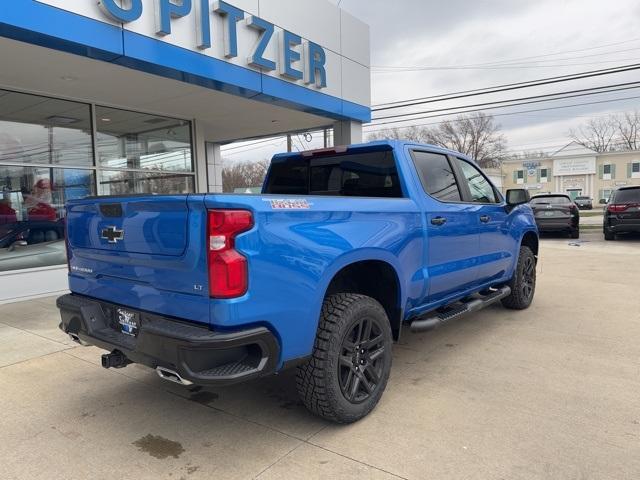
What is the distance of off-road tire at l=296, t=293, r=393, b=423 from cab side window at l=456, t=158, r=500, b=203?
221cm

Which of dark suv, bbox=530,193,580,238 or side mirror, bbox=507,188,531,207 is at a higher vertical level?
side mirror, bbox=507,188,531,207

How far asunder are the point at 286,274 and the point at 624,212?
47.6 ft

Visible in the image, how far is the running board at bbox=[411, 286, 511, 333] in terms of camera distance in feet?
13.2

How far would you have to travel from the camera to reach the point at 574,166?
62.2 meters

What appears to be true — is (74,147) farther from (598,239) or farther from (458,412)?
(598,239)

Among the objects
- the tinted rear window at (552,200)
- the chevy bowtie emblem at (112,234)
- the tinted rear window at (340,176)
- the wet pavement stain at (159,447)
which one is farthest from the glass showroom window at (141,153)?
the tinted rear window at (552,200)

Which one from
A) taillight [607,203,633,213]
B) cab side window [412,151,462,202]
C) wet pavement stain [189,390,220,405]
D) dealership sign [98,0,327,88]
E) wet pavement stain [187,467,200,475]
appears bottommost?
wet pavement stain [187,467,200,475]

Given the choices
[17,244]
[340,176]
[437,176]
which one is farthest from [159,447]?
[17,244]

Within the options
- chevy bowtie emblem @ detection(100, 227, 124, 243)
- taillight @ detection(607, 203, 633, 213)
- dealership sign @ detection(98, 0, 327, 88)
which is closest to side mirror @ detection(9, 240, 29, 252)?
dealership sign @ detection(98, 0, 327, 88)

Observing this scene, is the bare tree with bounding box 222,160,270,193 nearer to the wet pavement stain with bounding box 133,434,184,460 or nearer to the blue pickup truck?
the blue pickup truck

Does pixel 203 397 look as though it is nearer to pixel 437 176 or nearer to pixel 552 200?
pixel 437 176

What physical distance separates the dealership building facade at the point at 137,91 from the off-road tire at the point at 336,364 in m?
4.89

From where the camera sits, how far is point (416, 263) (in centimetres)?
387

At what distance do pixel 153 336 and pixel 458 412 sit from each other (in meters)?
2.15
